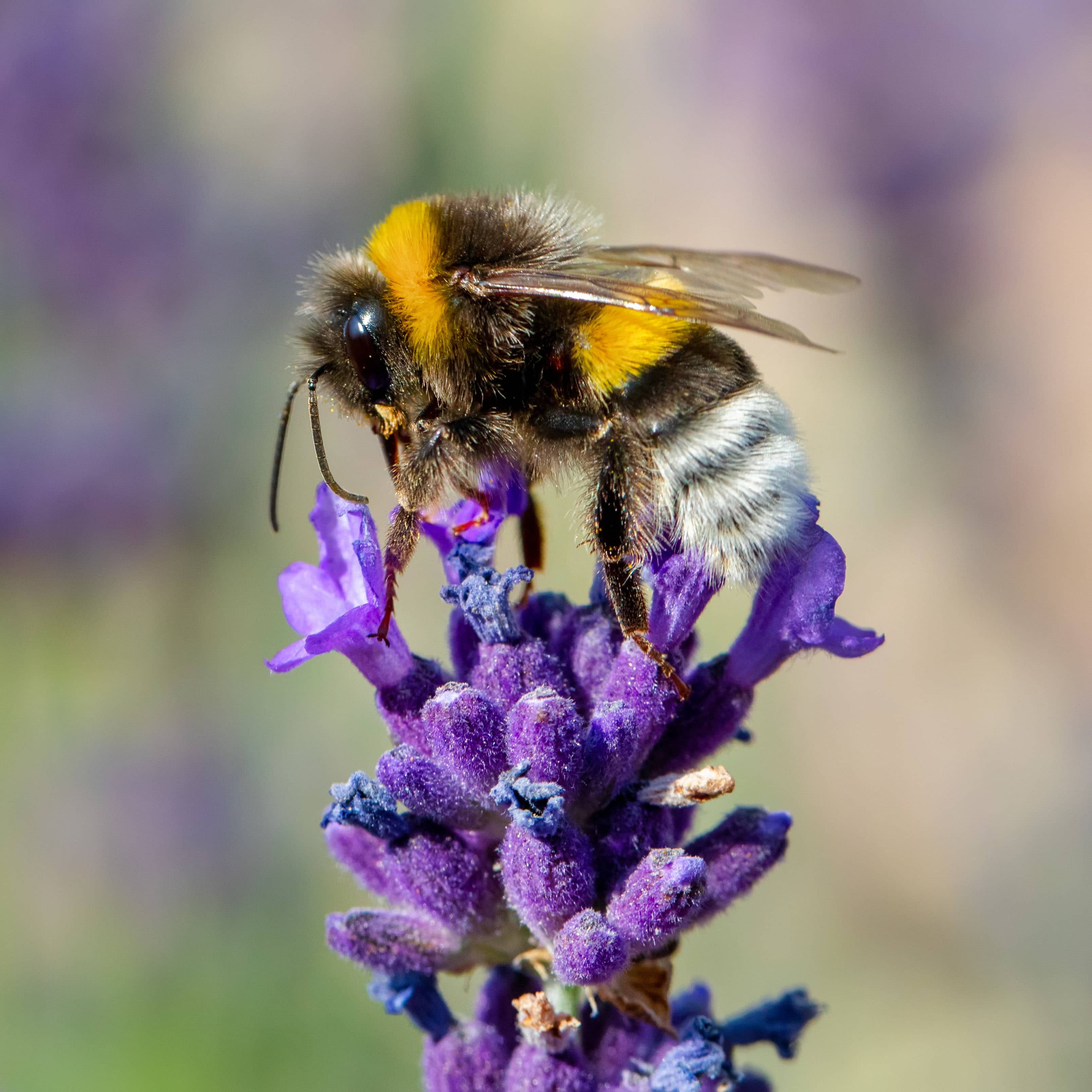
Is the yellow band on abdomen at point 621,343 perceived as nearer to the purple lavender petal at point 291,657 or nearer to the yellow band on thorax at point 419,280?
the yellow band on thorax at point 419,280

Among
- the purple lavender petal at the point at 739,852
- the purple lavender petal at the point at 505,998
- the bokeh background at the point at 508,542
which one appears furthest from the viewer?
the bokeh background at the point at 508,542

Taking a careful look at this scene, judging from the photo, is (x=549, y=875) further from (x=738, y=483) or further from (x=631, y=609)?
(x=738, y=483)

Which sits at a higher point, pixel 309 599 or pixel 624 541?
pixel 309 599

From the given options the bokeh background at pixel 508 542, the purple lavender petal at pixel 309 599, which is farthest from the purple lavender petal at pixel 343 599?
the bokeh background at pixel 508 542

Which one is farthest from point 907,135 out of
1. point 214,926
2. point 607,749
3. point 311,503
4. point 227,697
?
point 607,749

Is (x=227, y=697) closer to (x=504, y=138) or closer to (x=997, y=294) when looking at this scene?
(x=504, y=138)

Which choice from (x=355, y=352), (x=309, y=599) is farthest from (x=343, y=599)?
(x=355, y=352)
